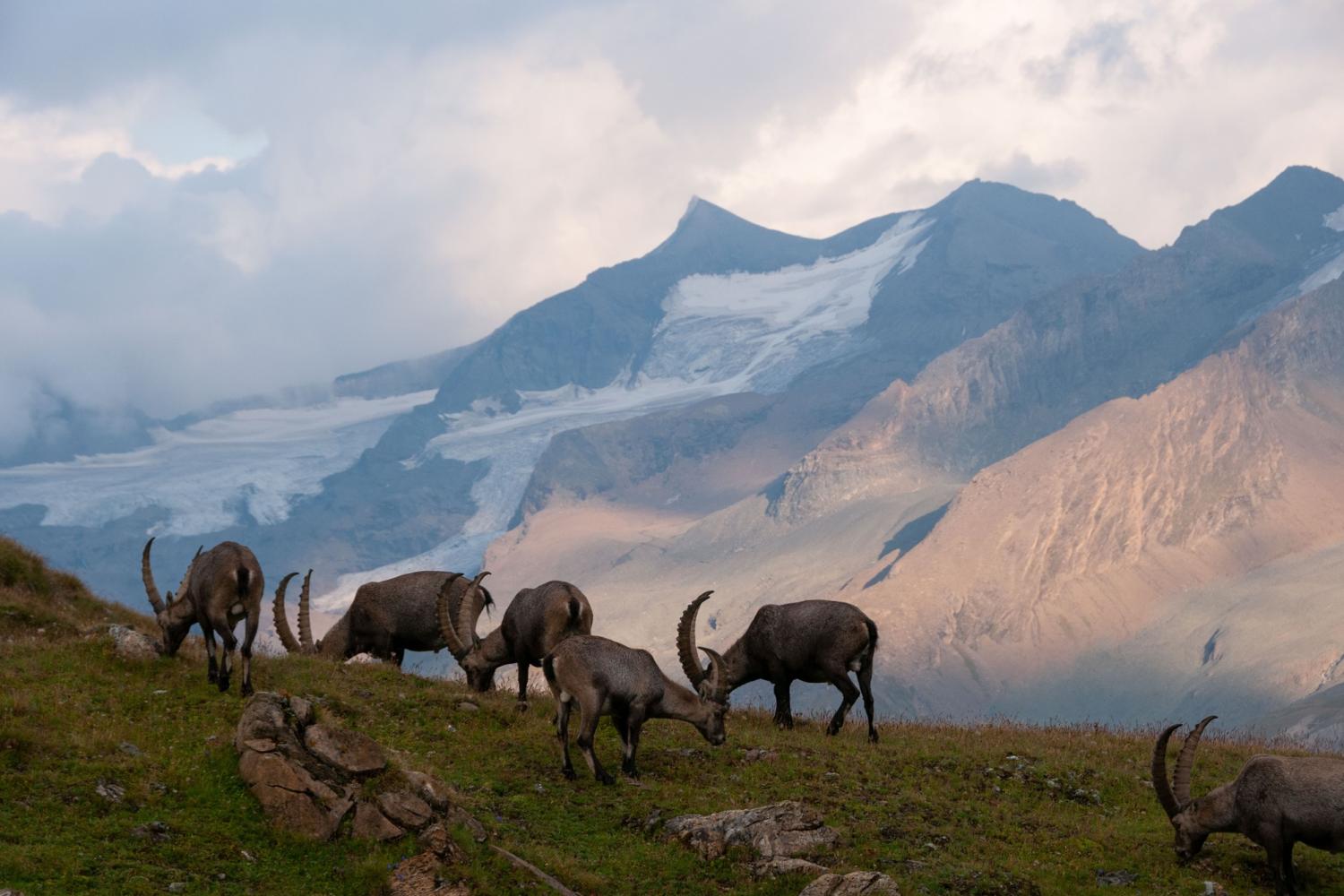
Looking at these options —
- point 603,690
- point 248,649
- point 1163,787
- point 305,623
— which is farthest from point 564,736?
point 305,623

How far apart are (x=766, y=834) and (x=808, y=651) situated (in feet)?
35.3

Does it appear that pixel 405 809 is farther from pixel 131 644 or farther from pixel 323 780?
pixel 131 644

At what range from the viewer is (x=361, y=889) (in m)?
17.8

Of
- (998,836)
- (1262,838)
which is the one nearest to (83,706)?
(998,836)

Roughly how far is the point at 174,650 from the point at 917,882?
52.2 ft

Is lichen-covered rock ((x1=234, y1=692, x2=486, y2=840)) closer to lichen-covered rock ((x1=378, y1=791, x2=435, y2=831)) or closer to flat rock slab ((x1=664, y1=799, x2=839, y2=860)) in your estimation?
lichen-covered rock ((x1=378, y1=791, x2=435, y2=831))

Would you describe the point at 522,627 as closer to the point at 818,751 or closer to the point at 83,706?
the point at 818,751

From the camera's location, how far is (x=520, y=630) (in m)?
30.1

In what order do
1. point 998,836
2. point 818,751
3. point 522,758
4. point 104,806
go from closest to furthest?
point 104,806 < point 998,836 < point 522,758 < point 818,751

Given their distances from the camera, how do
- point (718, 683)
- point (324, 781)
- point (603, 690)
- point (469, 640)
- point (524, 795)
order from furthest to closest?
point (469, 640) → point (718, 683) → point (603, 690) → point (524, 795) → point (324, 781)

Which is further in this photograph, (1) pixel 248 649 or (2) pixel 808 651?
(2) pixel 808 651

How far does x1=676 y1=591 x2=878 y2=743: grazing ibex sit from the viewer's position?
30000mm

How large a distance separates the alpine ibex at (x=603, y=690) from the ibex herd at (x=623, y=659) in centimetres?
3

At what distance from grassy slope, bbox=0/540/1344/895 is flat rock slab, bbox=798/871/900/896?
0.50 m
